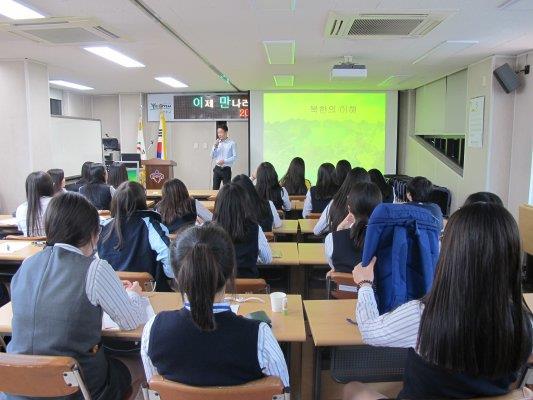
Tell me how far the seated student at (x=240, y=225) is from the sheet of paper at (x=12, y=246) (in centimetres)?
172

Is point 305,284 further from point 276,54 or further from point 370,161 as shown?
point 370,161

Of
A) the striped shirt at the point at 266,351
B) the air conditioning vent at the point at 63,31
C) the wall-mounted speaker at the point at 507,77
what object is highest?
the air conditioning vent at the point at 63,31

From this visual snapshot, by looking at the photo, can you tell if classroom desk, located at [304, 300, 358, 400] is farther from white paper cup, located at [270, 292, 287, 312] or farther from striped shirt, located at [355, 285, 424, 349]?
striped shirt, located at [355, 285, 424, 349]

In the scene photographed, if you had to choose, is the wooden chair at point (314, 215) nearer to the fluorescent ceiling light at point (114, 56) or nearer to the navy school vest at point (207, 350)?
the fluorescent ceiling light at point (114, 56)

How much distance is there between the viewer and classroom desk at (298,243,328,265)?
3.20 meters

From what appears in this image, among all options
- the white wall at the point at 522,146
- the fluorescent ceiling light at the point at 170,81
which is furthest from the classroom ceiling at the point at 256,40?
the white wall at the point at 522,146

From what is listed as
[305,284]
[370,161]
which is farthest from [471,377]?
[370,161]

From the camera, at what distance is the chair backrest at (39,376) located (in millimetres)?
1525

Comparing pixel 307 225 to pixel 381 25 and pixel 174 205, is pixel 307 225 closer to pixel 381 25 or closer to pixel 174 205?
pixel 174 205

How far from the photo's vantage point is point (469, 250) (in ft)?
Result: 4.27

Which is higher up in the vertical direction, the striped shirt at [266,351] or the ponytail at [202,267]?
the ponytail at [202,267]

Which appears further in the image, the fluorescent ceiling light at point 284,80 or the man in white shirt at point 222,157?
the man in white shirt at point 222,157

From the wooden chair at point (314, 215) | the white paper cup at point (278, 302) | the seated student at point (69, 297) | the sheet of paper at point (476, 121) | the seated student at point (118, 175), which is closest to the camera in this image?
the seated student at point (69, 297)

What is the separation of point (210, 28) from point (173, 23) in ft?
1.30
